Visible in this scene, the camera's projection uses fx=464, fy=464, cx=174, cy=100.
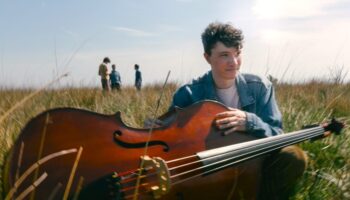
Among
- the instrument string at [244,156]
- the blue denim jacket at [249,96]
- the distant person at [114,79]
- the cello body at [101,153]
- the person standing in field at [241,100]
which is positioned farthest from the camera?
the distant person at [114,79]

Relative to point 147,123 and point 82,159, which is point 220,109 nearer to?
point 147,123

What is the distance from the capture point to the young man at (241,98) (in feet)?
8.65

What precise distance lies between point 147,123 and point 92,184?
65 centimetres

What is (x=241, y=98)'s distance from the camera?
298cm

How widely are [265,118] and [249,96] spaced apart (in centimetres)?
20

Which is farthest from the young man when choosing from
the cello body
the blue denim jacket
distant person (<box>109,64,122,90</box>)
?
distant person (<box>109,64,122,90</box>)

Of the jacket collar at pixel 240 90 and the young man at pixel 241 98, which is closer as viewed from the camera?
the young man at pixel 241 98

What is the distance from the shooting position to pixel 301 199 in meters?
2.90

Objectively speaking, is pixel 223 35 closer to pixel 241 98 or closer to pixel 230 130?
pixel 241 98

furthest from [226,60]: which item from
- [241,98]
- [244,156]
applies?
[244,156]

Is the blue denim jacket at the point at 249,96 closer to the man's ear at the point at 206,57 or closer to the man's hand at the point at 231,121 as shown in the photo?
the man's ear at the point at 206,57

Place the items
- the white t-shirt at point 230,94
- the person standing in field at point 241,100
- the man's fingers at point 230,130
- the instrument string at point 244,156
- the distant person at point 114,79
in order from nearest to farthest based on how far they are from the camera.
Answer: the instrument string at point 244,156
the man's fingers at point 230,130
the person standing in field at point 241,100
the white t-shirt at point 230,94
the distant person at point 114,79

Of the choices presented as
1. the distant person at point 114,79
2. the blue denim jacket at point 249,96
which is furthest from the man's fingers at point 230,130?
the distant person at point 114,79

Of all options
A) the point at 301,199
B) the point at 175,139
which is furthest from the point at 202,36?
the point at 301,199
